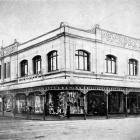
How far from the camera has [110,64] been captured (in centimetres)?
2480

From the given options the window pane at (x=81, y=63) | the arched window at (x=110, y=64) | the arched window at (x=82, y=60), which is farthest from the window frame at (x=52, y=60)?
the arched window at (x=110, y=64)

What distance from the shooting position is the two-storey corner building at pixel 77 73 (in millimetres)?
21406

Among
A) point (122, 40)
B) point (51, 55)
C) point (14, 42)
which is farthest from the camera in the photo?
point (14, 42)

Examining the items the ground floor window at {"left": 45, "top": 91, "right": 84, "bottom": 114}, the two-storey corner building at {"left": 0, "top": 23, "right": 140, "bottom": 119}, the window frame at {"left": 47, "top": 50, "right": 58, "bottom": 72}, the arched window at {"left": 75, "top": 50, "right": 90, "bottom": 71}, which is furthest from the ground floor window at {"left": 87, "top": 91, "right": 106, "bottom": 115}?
the window frame at {"left": 47, "top": 50, "right": 58, "bottom": 72}

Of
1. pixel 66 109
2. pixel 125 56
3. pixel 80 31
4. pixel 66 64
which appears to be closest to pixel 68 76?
pixel 66 64

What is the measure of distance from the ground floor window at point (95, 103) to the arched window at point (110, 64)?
233cm

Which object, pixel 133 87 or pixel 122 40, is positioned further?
pixel 122 40

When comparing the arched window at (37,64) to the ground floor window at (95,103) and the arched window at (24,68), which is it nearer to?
the arched window at (24,68)

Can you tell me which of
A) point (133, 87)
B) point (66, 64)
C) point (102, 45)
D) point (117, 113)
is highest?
point (102, 45)

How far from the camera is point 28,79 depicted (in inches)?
1029

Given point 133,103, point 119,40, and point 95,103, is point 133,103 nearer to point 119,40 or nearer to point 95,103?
point 95,103

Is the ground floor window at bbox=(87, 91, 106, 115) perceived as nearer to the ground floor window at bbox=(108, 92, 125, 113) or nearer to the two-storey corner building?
the two-storey corner building

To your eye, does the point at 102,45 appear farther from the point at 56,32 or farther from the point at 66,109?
the point at 66,109

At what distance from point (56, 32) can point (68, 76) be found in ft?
12.9
